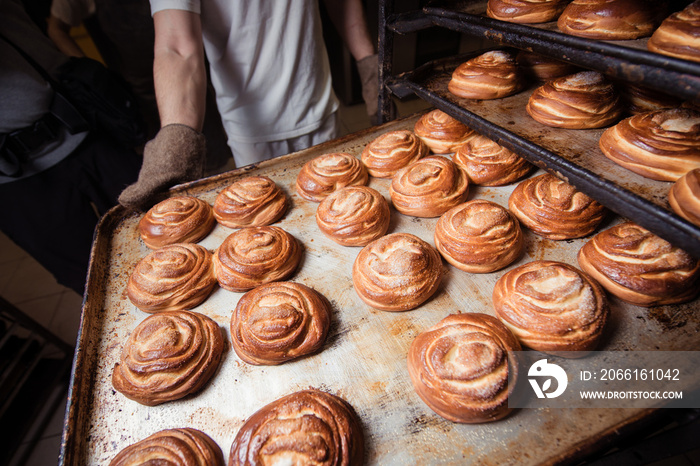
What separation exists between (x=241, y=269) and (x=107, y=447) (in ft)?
3.57

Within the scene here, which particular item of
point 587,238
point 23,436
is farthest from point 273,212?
point 23,436

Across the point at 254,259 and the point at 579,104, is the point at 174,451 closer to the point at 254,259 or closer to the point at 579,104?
the point at 254,259

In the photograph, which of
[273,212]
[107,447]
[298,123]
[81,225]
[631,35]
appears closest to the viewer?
[107,447]

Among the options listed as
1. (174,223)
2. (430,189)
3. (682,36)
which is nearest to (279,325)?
(174,223)

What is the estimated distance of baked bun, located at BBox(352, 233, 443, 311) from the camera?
76.9 inches

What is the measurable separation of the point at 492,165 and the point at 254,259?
75.0 inches

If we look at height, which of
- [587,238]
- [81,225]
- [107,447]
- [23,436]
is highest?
[587,238]

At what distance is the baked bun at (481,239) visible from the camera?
2072 mm

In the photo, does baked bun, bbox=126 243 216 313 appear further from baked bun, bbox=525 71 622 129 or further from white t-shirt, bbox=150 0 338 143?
baked bun, bbox=525 71 622 129

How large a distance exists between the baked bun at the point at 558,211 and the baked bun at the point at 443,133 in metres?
0.88

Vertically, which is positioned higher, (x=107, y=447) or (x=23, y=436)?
(x=107, y=447)

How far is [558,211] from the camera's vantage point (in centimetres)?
217

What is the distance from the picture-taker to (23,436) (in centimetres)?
355

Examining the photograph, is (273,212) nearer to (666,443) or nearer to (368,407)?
(368,407)
